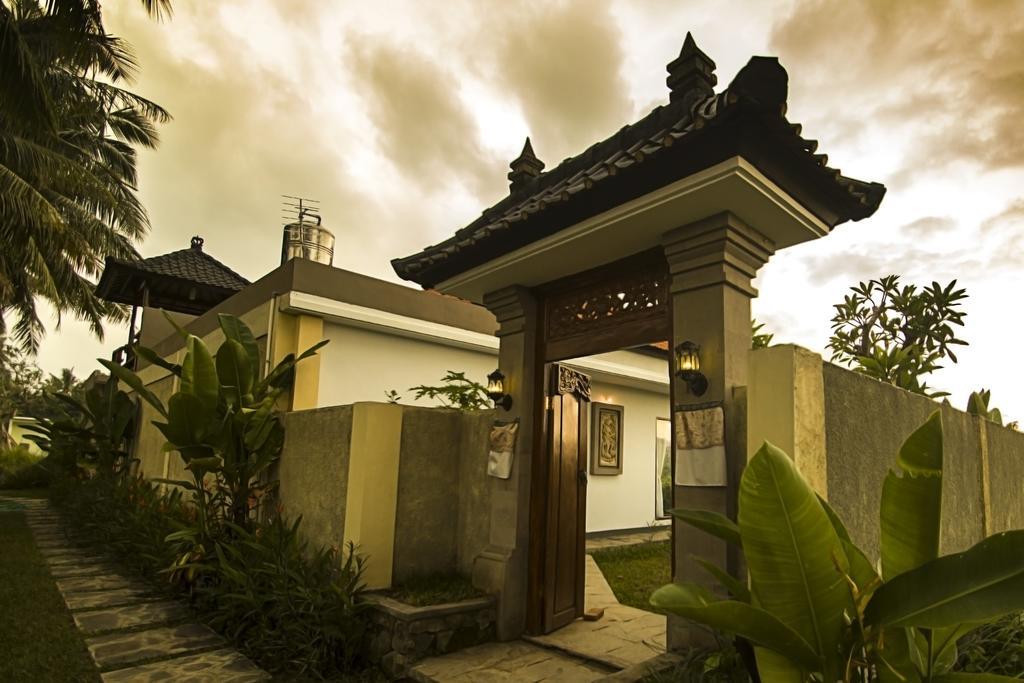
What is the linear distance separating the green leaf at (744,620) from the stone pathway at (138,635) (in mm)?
3707

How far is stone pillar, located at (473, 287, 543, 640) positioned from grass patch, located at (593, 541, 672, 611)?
1.77 meters

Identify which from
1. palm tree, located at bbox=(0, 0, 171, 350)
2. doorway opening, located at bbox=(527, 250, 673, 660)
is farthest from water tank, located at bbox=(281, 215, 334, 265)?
doorway opening, located at bbox=(527, 250, 673, 660)

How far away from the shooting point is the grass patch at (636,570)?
714 cm

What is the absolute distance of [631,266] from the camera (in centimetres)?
485

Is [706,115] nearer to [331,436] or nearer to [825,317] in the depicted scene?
[331,436]

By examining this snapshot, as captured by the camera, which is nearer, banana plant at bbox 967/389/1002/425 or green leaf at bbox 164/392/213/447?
green leaf at bbox 164/392/213/447

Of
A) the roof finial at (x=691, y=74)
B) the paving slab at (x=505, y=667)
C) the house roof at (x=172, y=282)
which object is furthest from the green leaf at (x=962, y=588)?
the house roof at (x=172, y=282)

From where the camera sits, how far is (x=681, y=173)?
375cm

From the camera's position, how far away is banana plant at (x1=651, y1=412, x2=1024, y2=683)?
6.03 feet

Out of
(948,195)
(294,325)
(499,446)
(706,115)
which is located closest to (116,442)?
(294,325)

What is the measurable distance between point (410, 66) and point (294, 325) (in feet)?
13.2

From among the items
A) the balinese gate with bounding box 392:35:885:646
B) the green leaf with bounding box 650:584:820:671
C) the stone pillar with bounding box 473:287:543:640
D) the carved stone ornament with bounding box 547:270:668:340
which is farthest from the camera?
the stone pillar with bounding box 473:287:543:640

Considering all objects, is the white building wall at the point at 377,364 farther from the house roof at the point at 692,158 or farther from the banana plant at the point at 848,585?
the banana plant at the point at 848,585

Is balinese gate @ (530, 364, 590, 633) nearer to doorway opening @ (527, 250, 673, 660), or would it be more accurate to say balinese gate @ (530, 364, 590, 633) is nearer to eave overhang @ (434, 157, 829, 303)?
doorway opening @ (527, 250, 673, 660)
